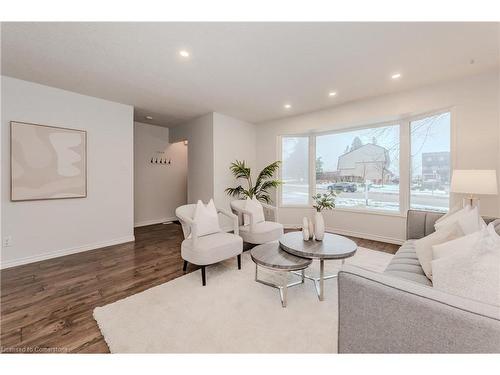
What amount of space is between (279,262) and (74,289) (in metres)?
2.21

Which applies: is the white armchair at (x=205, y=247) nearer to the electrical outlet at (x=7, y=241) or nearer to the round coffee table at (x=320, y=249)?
the round coffee table at (x=320, y=249)

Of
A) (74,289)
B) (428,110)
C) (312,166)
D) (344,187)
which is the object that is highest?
(428,110)

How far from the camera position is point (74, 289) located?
89.8 inches

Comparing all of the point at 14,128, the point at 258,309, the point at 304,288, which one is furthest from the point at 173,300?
the point at 14,128

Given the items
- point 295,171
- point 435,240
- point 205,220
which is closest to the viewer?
point 435,240

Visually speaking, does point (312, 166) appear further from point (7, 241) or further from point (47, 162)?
point (7, 241)

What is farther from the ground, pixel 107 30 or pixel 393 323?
pixel 107 30

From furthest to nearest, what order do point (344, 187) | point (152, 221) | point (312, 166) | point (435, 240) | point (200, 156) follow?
point (152, 221)
point (312, 166)
point (200, 156)
point (344, 187)
point (435, 240)

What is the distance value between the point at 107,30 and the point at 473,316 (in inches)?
121

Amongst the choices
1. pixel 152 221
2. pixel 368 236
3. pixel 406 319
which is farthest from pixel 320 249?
pixel 152 221

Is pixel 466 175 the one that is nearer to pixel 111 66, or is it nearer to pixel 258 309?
pixel 258 309

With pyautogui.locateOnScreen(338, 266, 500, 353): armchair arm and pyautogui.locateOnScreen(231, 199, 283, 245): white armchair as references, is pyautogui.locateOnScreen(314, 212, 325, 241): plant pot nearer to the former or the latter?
pyautogui.locateOnScreen(231, 199, 283, 245): white armchair

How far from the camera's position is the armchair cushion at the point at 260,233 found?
311cm
